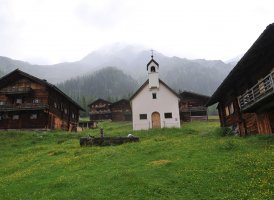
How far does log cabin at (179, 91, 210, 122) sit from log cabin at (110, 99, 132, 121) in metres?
26.9

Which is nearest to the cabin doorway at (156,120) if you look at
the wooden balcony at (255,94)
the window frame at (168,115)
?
the window frame at (168,115)

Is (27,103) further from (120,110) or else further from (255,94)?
(120,110)

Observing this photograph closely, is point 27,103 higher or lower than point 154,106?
higher

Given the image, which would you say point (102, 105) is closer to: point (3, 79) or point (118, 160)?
point (3, 79)

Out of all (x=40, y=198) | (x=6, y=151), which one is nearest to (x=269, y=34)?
(x=40, y=198)

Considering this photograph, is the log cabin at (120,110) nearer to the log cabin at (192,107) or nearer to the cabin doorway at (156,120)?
the log cabin at (192,107)

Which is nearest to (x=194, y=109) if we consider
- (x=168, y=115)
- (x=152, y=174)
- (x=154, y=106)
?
(x=168, y=115)

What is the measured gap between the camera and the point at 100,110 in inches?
3959

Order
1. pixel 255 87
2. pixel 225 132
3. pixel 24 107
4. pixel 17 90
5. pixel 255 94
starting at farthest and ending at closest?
pixel 17 90 < pixel 24 107 < pixel 225 132 < pixel 255 87 < pixel 255 94

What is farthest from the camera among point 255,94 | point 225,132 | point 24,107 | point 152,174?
point 24,107

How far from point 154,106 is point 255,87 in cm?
2439

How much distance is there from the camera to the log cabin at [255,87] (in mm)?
21047

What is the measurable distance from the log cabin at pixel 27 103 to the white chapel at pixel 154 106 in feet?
46.6

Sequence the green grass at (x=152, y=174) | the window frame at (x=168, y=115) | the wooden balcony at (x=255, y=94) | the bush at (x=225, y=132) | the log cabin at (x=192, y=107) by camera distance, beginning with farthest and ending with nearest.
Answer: the log cabin at (x=192, y=107), the window frame at (x=168, y=115), the bush at (x=225, y=132), the wooden balcony at (x=255, y=94), the green grass at (x=152, y=174)
